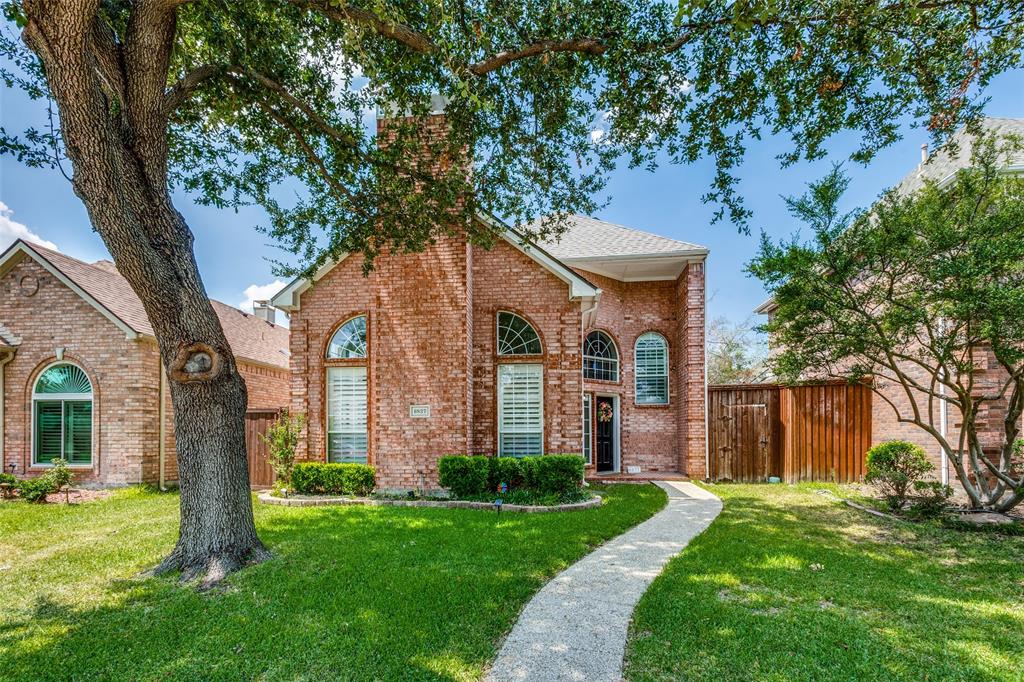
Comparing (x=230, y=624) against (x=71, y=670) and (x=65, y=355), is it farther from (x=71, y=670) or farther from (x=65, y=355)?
(x=65, y=355)

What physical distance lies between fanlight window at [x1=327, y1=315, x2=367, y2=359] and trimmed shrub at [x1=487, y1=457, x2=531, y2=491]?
145 inches

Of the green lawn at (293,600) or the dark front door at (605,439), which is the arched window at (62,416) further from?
the dark front door at (605,439)

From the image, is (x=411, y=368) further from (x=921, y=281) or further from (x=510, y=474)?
(x=921, y=281)

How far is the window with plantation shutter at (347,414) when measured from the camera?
10031 mm

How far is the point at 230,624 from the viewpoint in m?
3.84

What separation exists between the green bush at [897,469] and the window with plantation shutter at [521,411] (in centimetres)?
607

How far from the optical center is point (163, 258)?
498cm

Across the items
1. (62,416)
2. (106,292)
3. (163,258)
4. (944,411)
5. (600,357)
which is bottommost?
(62,416)

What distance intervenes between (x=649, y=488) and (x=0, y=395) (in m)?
15.1

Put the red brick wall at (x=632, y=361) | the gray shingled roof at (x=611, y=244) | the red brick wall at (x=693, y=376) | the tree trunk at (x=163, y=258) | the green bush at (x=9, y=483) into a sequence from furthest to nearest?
the red brick wall at (x=632, y=361) → the gray shingled roof at (x=611, y=244) → the red brick wall at (x=693, y=376) → the green bush at (x=9, y=483) → the tree trunk at (x=163, y=258)

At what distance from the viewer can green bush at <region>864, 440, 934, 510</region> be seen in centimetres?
799

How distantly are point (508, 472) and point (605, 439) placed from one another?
4.80m

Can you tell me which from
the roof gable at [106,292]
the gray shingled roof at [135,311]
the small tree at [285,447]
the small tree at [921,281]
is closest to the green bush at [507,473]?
the small tree at [285,447]

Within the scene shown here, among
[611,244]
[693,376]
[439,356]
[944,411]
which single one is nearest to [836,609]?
[439,356]
